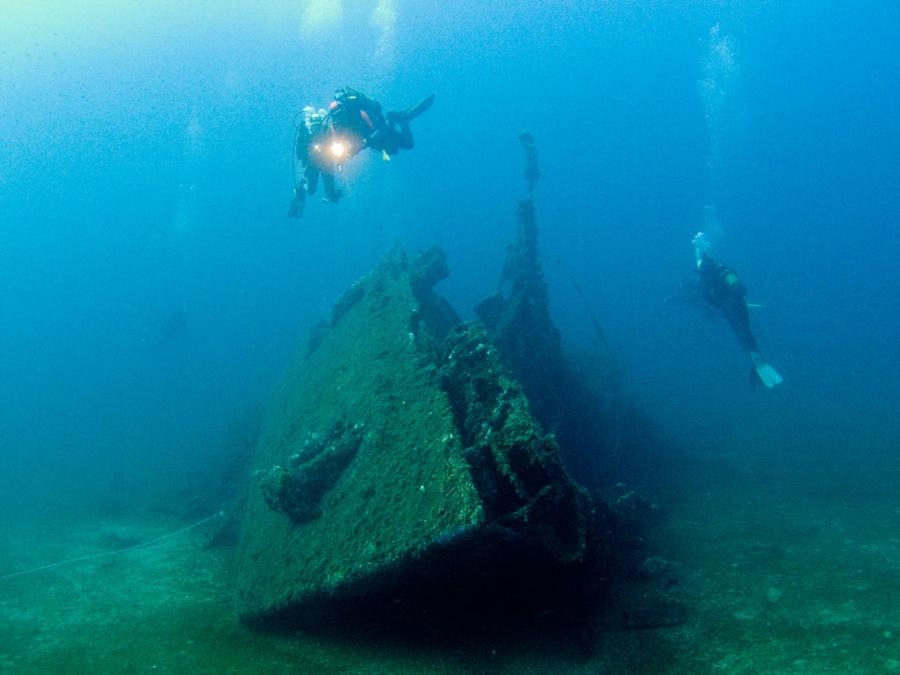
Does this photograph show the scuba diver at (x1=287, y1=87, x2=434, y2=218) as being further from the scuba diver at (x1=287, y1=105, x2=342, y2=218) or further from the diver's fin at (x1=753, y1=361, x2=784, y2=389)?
the diver's fin at (x1=753, y1=361, x2=784, y2=389)

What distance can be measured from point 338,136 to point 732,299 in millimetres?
9280

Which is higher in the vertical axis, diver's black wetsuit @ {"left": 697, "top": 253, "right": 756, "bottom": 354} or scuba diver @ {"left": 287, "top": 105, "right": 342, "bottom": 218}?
scuba diver @ {"left": 287, "top": 105, "right": 342, "bottom": 218}

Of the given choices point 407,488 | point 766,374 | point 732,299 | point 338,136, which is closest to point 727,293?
point 732,299

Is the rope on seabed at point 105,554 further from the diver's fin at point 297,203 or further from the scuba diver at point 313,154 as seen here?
the scuba diver at point 313,154

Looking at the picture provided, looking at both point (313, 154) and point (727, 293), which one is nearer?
point (313, 154)

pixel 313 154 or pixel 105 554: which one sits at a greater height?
pixel 313 154

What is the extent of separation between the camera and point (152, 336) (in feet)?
173

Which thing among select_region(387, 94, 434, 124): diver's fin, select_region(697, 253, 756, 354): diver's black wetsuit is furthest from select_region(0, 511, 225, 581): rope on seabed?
select_region(697, 253, 756, 354): diver's black wetsuit

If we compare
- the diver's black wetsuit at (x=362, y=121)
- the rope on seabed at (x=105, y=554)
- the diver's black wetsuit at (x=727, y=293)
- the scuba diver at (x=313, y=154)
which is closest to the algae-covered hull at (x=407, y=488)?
the rope on seabed at (x=105, y=554)

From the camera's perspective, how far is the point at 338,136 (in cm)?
801

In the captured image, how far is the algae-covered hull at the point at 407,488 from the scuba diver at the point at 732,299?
8518 mm

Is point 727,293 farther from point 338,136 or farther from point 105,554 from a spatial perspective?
point 105,554

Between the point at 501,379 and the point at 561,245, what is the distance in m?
96.1

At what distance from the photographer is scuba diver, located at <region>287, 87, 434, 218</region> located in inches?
314
